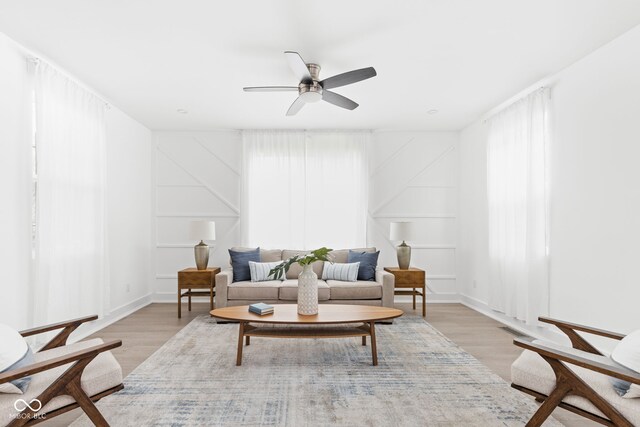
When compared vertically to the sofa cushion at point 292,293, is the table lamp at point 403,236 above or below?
above

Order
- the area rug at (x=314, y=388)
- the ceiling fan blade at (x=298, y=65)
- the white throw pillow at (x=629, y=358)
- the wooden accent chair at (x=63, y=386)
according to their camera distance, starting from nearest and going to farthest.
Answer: the wooden accent chair at (x=63, y=386) → the white throw pillow at (x=629, y=358) → the area rug at (x=314, y=388) → the ceiling fan blade at (x=298, y=65)

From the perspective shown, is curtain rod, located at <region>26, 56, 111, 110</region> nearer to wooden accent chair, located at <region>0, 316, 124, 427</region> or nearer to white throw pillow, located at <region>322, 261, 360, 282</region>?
wooden accent chair, located at <region>0, 316, 124, 427</region>

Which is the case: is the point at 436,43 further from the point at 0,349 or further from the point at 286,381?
the point at 0,349

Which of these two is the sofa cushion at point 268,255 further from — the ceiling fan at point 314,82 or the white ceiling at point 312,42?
the ceiling fan at point 314,82

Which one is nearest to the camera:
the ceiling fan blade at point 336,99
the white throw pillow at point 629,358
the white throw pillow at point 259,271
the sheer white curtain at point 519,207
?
the white throw pillow at point 629,358

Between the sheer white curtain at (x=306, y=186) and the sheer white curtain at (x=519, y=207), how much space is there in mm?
2012

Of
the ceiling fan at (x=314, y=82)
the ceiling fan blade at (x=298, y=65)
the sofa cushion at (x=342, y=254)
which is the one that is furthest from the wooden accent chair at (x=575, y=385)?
the sofa cushion at (x=342, y=254)

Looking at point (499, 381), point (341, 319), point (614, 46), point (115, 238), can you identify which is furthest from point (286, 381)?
point (614, 46)

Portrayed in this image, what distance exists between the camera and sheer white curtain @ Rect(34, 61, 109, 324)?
359 centimetres

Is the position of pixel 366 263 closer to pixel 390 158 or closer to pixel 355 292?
pixel 355 292

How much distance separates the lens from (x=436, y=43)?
333 cm

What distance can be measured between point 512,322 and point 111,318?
16.6ft

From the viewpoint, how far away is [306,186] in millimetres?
6324

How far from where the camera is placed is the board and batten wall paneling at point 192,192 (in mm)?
6285
